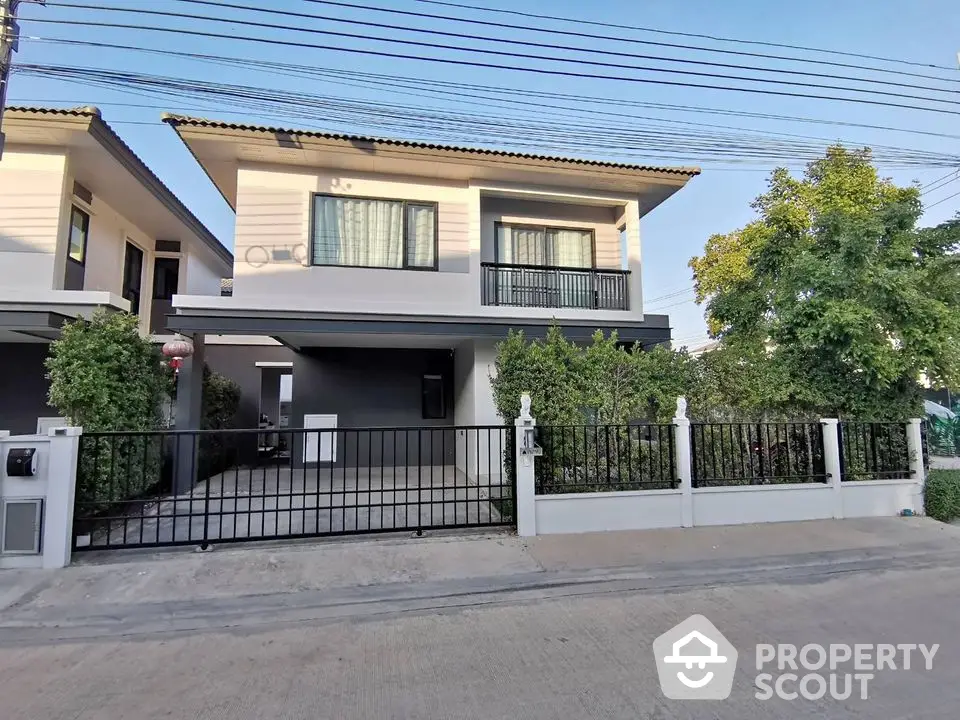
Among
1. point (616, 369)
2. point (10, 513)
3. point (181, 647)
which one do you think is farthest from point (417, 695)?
point (616, 369)

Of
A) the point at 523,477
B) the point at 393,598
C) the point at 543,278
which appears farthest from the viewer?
the point at 543,278

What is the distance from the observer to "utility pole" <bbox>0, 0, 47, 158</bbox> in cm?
453

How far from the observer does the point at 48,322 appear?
7.65 metres

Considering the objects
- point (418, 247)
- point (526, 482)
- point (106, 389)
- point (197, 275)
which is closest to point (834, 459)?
point (526, 482)

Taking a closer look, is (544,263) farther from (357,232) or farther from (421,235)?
(357,232)

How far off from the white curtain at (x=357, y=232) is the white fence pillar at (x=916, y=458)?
8726 millimetres

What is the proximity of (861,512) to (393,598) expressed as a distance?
686 centimetres

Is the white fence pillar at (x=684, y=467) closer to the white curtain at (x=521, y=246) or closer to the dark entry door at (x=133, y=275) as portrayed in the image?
the white curtain at (x=521, y=246)

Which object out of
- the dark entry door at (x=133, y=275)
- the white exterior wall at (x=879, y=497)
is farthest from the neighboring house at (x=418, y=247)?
the white exterior wall at (x=879, y=497)

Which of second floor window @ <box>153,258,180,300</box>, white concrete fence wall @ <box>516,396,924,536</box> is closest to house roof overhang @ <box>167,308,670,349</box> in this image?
white concrete fence wall @ <box>516,396,924,536</box>

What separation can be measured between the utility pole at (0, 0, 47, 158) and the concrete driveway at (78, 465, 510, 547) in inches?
162

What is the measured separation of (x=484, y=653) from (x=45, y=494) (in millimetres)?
4737

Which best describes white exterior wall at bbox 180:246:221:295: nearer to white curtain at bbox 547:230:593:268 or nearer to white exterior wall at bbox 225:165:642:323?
white exterior wall at bbox 225:165:642:323

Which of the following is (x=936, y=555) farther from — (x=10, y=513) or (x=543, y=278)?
(x=10, y=513)
